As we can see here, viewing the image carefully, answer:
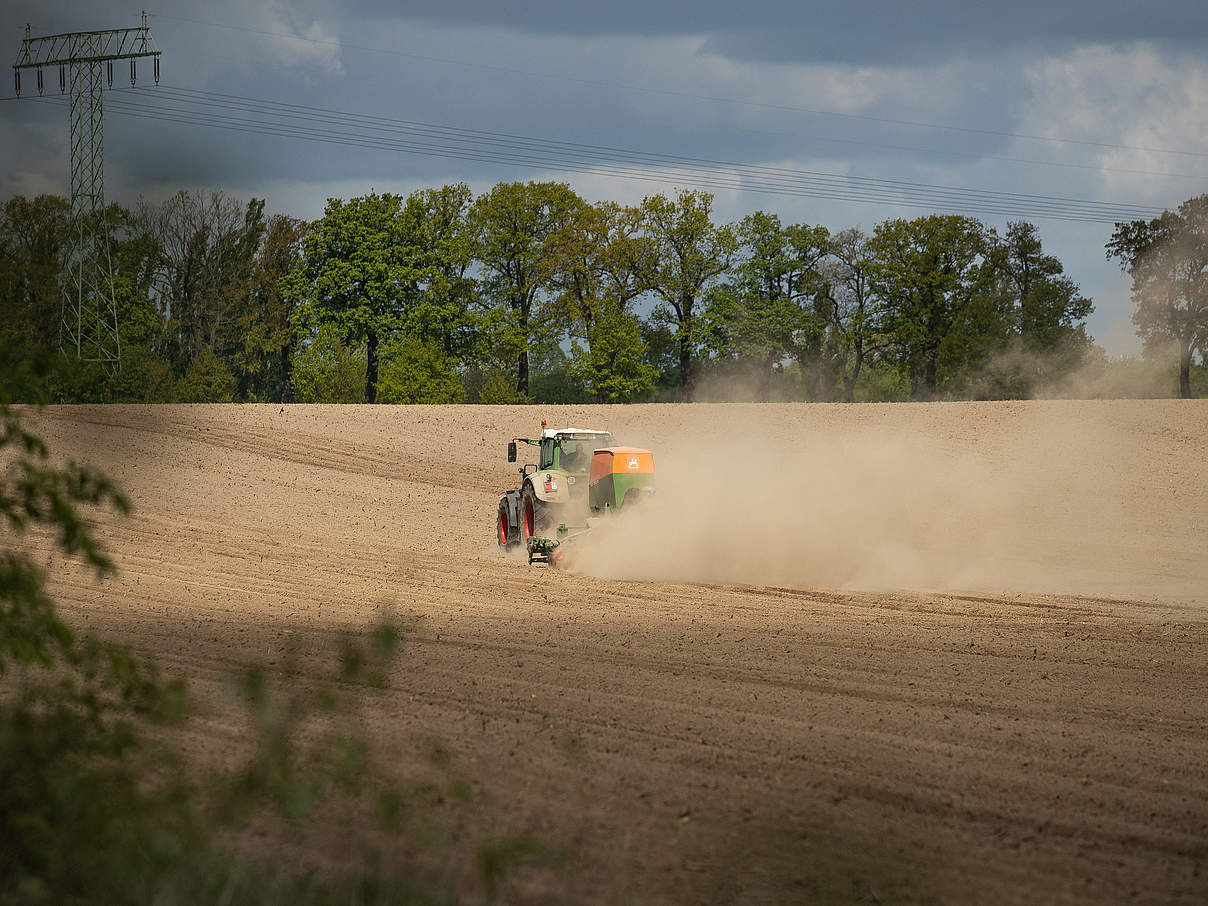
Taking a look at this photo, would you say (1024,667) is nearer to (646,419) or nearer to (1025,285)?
(646,419)

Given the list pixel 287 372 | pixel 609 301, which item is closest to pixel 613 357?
pixel 609 301

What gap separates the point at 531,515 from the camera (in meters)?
18.2

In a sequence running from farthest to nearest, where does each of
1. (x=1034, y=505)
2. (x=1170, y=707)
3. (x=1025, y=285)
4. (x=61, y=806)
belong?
(x=1025, y=285) < (x=1034, y=505) < (x=1170, y=707) < (x=61, y=806)

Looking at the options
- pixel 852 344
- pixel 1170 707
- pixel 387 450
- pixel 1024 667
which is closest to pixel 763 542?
pixel 1024 667

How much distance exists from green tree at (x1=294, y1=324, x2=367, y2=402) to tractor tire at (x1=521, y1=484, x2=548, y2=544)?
127 ft

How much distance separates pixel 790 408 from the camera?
40.9 metres

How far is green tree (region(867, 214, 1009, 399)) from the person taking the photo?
184ft

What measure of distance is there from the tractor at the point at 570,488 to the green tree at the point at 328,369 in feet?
128

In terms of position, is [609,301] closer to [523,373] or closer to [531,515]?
[523,373]

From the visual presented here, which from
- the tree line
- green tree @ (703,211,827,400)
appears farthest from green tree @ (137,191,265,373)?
green tree @ (703,211,827,400)

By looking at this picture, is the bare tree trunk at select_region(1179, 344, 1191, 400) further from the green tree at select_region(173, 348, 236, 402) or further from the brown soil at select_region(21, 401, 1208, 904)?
the green tree at select_region(173, 348, 236, 402)

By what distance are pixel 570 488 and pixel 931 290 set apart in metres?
45.9

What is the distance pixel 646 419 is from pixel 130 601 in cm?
2901

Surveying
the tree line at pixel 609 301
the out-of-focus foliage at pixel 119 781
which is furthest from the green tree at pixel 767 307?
the out-of-focus foliage at pixel 119 781
